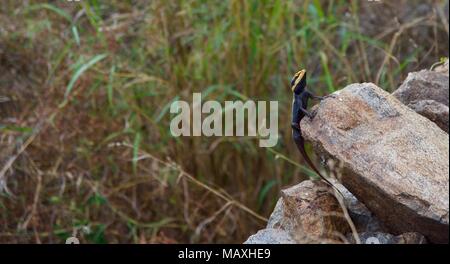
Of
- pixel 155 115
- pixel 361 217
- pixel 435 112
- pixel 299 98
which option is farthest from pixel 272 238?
pixel 155 115

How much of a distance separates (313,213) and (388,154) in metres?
0.30

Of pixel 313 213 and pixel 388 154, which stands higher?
pixel 388 154

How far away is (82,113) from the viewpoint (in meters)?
3.67

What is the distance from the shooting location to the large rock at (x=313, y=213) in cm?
184

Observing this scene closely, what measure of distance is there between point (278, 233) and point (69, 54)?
2149 mm

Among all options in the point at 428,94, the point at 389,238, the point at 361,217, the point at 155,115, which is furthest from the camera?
the point at 155,115

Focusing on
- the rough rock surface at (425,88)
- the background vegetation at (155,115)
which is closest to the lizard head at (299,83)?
the rough rock surface at (425,88)

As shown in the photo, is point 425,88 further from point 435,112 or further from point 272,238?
point 272,238

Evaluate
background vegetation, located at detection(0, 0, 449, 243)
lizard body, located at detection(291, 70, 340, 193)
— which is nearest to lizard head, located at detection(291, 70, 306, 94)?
lizard body, located at detection(291, 70, 340, 193)

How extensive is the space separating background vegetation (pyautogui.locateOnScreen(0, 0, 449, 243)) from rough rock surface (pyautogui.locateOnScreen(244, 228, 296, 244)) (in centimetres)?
154

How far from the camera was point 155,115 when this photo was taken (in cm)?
372

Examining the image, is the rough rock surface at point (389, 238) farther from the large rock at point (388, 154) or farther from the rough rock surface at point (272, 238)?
the rough rock surface at point (272, 238)

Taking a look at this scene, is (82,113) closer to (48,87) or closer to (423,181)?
(48,87)

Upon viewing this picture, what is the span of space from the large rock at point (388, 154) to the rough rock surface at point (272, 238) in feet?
0.69
